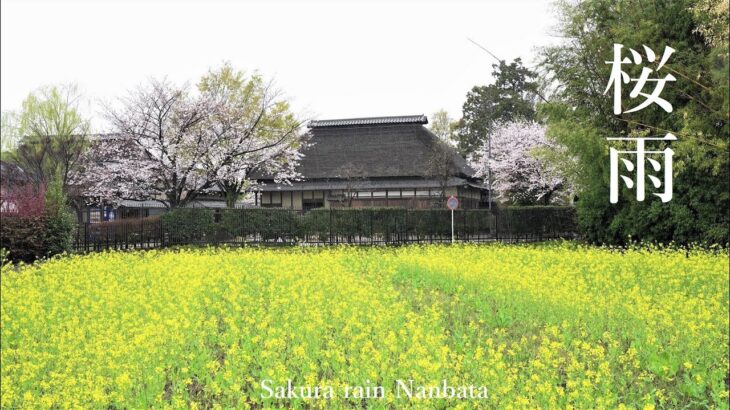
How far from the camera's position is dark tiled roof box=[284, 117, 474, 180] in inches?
1395

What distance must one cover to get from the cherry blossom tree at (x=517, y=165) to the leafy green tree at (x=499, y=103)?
3.08 ft

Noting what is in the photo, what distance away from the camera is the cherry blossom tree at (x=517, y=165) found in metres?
37.4

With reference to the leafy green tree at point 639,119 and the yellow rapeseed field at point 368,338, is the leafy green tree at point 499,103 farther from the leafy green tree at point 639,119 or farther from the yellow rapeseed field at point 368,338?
the yellow rapeseed field at point 368,338

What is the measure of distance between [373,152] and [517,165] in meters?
8.74

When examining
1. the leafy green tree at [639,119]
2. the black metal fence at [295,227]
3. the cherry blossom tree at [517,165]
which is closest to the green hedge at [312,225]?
the black metal fence at [295,227]

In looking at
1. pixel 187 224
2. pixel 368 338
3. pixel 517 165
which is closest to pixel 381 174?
pixel 517 165

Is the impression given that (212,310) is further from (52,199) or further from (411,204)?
(411,204)

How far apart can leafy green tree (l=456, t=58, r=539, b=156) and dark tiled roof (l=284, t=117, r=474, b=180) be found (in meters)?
3.65

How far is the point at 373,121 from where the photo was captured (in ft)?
133

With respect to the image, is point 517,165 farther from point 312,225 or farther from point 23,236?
point 23,236

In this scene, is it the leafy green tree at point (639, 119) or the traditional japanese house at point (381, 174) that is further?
the traditional japanese house at point (381, 174)

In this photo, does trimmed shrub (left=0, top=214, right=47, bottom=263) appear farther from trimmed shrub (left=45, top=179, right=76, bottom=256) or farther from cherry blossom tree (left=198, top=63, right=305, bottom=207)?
cherry blossom tree (left=198, top=63, right=305, bottom=207)

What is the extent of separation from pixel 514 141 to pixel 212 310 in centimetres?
3111

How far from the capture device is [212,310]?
377 inches
